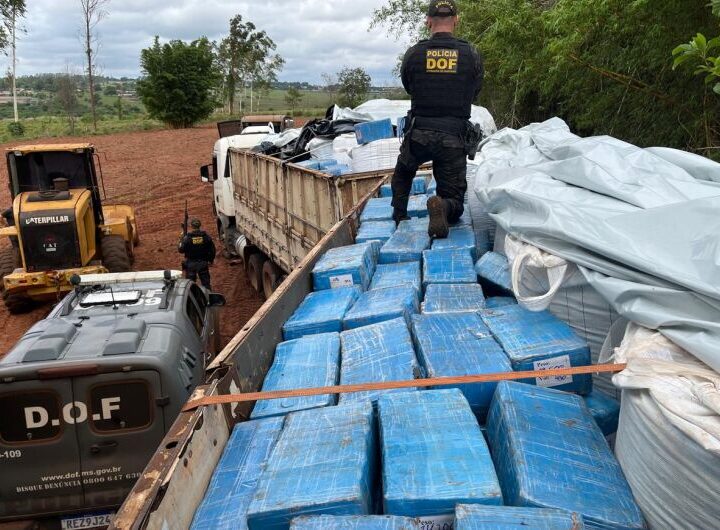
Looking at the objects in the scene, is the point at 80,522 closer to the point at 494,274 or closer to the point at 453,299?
the point at 453,299

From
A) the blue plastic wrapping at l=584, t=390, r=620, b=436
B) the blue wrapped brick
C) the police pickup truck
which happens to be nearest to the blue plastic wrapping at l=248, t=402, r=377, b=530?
the blue plastic wrapping at l=584, t=390, r=620, b=436

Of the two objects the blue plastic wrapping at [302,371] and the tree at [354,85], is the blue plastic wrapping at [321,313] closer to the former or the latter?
the blue plastic wrapping at [302,371]

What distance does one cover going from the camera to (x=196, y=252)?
986 cm

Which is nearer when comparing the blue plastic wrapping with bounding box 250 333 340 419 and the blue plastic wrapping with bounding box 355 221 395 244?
the blue plastic wrapping with bounding box 250 333 340 419

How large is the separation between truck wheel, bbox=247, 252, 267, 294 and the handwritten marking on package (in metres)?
8.15

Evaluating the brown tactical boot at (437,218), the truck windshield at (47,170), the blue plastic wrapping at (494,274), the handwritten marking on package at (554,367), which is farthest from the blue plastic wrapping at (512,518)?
the truck windshield at (47,170)

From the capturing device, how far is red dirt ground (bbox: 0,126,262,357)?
10.2 m

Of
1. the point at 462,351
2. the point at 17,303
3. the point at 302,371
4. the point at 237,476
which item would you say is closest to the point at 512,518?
the point at 237,476

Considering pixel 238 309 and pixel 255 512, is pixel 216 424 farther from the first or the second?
pixel 238 309

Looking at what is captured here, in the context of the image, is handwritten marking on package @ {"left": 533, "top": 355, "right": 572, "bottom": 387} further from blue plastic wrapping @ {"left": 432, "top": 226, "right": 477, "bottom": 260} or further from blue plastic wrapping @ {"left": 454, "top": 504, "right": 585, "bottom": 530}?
blue plastic wrapping @ {"left": 432, "top": 226, "right": 477, "bottom": 260}

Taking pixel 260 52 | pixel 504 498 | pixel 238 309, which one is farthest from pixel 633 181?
pixel 260 52

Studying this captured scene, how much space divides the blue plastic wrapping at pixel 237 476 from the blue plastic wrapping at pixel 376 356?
14.2 inches

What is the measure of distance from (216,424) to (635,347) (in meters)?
1.60

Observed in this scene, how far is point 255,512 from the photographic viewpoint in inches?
73.3
